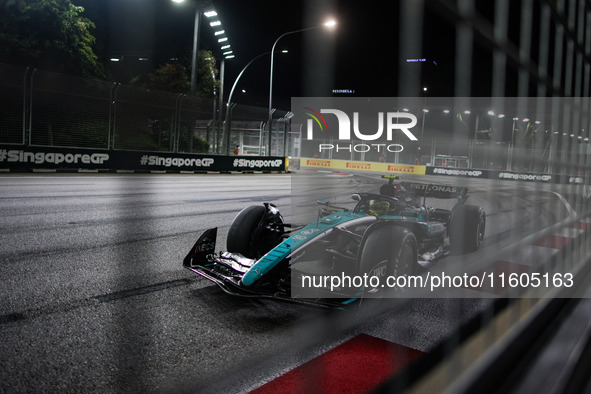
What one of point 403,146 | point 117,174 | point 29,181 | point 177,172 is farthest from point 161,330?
point 177,172

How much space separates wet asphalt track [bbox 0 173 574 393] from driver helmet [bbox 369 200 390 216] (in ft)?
0.61

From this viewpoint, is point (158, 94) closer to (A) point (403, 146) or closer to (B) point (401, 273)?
(B) point (401, 273)

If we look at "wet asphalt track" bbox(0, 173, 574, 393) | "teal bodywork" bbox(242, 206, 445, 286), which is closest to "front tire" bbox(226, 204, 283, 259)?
"wet asphalt track" bbox(0, 173, 574, 393)

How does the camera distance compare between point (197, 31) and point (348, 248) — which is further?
point (197, 31)

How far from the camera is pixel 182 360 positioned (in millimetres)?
2311

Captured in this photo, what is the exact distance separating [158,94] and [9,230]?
12106 millimetres

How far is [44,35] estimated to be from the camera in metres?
19.3

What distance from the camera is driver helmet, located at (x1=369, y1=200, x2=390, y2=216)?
10.3 ft

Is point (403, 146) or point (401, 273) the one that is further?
point (401, 273)

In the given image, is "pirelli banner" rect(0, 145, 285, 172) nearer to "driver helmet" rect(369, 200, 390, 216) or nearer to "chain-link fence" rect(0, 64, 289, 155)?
"chain-link fence" rect(0, 64, 289, 155)

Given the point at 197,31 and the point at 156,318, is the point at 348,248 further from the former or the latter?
the point at 197,31

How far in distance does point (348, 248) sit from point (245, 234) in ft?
3.50

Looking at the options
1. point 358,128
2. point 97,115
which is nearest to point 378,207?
point 358,128

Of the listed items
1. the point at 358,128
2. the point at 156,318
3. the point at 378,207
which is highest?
the point at 358,128
